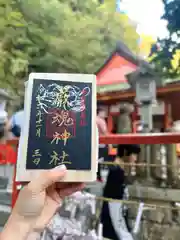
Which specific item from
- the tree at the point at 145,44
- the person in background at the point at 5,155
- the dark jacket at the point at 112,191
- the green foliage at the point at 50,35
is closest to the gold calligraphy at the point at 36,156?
the dark jacket at the point at 112,191

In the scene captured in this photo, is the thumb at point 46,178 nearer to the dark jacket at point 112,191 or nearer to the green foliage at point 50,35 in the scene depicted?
the dark jacket at point 112,191

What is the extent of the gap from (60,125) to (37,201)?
0.14 meters

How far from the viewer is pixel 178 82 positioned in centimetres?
256

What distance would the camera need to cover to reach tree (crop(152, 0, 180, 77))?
2477 millimetres

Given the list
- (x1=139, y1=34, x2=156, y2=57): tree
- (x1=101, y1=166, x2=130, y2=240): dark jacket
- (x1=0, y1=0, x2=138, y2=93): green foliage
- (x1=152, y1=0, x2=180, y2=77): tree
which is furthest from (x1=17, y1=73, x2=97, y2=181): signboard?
(x1=139, y1=34, x2=156, y2=57): tree

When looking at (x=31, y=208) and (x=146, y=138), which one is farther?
(x=146, y=138)

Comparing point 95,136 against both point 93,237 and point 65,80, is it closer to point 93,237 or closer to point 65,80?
point 65,80

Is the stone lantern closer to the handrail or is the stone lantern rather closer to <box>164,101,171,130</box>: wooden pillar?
<box>164,101,171,130</box>: wooden pillar

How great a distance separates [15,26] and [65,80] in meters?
2.30

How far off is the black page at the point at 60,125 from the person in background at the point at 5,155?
0.90 meters

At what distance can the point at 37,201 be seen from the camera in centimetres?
46

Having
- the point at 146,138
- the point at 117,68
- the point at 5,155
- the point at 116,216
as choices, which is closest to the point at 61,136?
the point at 146,138

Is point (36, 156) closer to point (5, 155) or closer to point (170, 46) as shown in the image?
point (5, 155)

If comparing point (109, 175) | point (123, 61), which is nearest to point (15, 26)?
point (123, 61)
